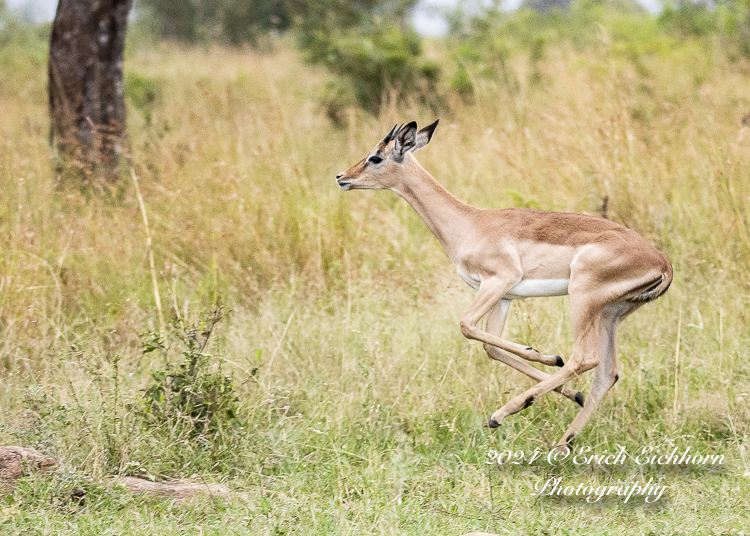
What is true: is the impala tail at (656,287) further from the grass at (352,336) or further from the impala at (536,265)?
the grass at (352,336)

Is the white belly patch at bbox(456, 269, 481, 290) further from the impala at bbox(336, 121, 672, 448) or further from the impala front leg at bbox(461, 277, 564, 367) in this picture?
the impala front leg at bbox(461, 277, 564, 367)

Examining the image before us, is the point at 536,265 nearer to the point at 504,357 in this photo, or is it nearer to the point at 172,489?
the point at 504,357

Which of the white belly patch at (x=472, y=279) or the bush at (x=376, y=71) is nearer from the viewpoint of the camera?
the white belly patch at (x=472, y=279)

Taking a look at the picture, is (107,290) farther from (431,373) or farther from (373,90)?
(373,90)

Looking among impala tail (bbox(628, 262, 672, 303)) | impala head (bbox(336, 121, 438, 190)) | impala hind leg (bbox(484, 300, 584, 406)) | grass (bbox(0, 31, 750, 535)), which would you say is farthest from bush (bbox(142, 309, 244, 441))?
impala tail (bbox(628, 262, 672, 303))

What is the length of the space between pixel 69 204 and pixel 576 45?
11.3 meters

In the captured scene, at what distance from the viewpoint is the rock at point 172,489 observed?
403 centimetres

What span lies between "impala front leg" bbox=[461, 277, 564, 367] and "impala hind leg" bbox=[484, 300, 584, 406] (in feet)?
0.39

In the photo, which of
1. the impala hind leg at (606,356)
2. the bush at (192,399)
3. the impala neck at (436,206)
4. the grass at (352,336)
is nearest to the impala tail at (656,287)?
the impala hind leg at (606,356)

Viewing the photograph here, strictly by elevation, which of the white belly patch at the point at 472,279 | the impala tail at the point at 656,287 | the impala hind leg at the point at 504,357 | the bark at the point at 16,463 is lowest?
the bark at the point at 16,463

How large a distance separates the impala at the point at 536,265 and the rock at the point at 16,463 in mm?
2141

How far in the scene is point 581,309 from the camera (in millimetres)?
4324

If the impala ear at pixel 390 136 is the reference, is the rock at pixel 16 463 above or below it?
below

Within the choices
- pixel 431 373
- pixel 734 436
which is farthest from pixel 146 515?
pixel 734 436
